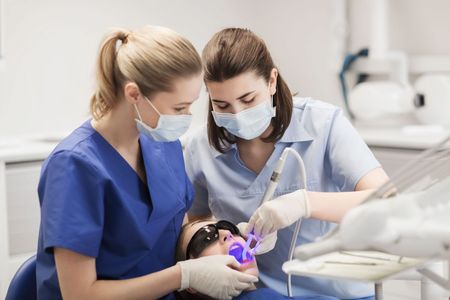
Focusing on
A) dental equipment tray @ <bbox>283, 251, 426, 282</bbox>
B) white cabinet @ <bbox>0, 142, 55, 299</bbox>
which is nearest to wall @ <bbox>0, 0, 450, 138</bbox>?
white cabinet @ <bbox>0, 142, 55, 299</bbox>

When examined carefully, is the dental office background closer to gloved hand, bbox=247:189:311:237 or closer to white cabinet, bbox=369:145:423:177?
white cabinet, bbox=369:145:423:177

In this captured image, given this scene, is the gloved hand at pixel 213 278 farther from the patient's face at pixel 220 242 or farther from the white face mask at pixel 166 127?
the white face mask at pixel 166 127

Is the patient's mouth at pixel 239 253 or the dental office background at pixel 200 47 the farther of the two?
the dental office background at pixel 200 47

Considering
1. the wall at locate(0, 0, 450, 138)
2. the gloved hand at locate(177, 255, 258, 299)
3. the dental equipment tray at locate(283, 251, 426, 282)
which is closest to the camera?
the dental equipment tray at locate(283, 251, 426, 282)

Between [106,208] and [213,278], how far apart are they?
0.28 m

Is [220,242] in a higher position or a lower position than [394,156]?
higher

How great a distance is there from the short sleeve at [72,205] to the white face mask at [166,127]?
16cm

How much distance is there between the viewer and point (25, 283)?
1738mm

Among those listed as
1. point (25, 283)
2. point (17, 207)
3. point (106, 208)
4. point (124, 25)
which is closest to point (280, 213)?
point (106, 208)

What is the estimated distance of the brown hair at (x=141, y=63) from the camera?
5.34 feet

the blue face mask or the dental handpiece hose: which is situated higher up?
the blue face mask

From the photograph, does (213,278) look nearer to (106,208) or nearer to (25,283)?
(106,208)

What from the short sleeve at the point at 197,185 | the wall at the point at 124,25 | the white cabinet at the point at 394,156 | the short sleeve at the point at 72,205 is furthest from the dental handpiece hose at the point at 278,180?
the wall at the point at 124,25

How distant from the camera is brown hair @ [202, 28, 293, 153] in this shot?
183 centimetres
